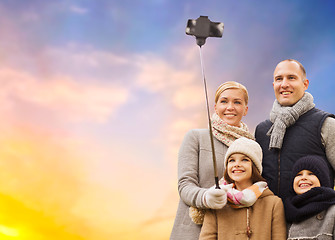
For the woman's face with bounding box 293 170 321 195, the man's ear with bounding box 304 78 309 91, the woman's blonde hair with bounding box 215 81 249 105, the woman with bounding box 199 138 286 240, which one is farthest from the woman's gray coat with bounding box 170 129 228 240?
the man's ear with bounding box 304 78 309 91

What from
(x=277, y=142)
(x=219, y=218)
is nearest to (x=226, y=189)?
(x=219, y=218)

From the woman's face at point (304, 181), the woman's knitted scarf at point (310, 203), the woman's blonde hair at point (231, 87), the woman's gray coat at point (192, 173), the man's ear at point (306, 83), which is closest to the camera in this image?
the woman's knitted scarf at point (310, 203)

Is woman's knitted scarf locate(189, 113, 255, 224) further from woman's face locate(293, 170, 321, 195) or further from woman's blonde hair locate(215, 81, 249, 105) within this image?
woman's face locate(293, 170, 321, 195)

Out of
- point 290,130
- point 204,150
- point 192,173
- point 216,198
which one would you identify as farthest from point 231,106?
point 216,198

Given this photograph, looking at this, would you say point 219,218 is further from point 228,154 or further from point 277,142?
point 277,142

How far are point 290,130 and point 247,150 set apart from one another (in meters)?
0.65

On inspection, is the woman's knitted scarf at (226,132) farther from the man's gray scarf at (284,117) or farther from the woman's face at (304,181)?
the woman's face at (304,181)

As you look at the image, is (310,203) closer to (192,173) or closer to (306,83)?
(192,173)

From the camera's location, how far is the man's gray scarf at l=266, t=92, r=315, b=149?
3984 mm

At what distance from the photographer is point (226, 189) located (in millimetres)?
3521

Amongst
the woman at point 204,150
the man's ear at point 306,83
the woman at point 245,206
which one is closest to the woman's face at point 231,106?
the woman at point 204,150

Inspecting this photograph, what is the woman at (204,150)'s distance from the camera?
12.3ft

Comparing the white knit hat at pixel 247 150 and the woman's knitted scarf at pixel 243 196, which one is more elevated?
the white knit hat at pixel 247 150

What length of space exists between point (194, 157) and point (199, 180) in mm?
214
